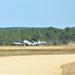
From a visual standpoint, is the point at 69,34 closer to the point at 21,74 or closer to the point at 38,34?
the point at 38,34

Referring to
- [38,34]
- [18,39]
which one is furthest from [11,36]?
[38,34]

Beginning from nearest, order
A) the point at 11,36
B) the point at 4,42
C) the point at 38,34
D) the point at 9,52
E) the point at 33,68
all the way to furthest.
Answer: the point at 33,68
the point at 9,52
the point at 4,42
the point at 11,36
the point at 38,34

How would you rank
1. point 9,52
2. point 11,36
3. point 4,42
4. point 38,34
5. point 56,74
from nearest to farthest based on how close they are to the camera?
point 56,74, point 9,52, point 4,42, point 11,36, point 38,34

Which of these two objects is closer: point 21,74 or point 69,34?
point 21,74

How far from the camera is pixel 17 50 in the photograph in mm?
39656

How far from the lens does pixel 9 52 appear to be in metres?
38.1

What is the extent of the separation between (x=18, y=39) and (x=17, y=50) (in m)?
27.9

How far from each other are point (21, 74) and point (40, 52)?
18224 millimetres

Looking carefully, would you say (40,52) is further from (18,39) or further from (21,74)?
(18,39)

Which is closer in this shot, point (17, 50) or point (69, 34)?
point (17, 50)

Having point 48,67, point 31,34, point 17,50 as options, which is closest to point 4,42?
point 31,34


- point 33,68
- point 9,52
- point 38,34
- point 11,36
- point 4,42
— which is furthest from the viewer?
point 38,34

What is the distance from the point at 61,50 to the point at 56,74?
19.5 metres

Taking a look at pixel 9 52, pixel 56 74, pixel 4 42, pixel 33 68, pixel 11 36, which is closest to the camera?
pixel 56 74
